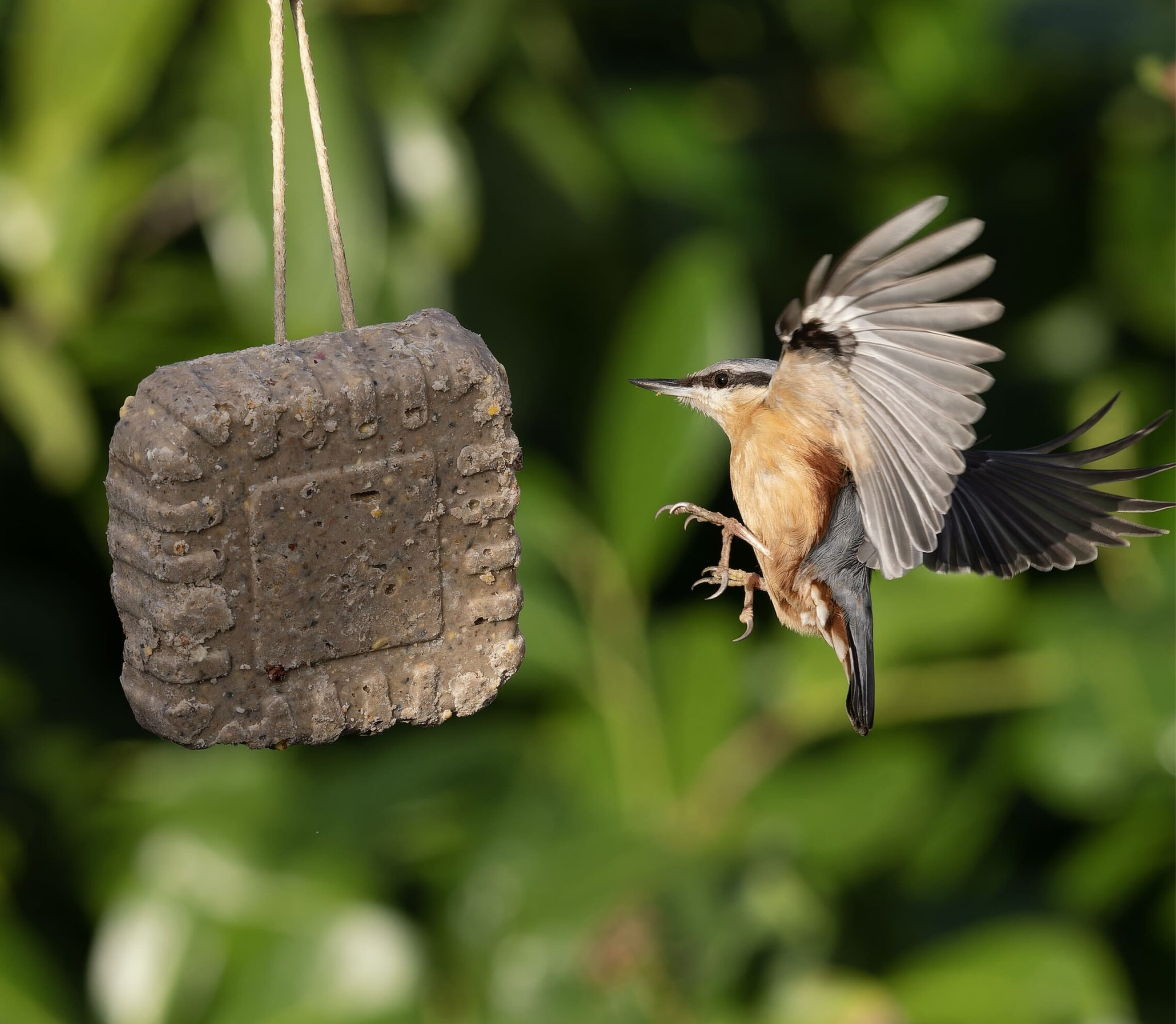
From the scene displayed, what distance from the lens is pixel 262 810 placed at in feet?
11.7

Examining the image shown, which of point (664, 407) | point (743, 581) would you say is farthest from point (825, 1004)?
point (743, 581)

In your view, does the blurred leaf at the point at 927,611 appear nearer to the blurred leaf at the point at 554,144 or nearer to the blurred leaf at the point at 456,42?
the blurred leaf at the point at 554,144

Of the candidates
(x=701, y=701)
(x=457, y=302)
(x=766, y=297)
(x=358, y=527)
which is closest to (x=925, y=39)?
(x=766, y=297)

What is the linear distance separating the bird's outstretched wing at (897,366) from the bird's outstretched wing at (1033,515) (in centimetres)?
33

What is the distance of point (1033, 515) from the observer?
2086 mm

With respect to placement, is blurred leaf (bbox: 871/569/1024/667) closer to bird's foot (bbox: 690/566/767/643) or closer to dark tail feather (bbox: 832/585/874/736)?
dark tail feather (bbox: 832/585/874/736)

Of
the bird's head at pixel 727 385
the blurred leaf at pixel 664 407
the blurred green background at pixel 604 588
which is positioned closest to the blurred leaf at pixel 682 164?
the blurred green background at pixel 604 588

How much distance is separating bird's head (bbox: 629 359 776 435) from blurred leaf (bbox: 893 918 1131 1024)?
6.50 feet

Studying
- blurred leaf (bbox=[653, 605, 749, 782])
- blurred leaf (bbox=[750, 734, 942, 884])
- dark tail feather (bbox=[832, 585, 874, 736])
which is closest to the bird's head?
dark tail feather (bbox=[832, 585, 874, 736])

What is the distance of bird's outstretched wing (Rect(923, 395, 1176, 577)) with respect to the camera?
6.61ft

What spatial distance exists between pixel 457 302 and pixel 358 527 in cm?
199

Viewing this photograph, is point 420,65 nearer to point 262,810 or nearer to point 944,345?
point 262,810

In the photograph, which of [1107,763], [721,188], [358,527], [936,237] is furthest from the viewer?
[721,188]

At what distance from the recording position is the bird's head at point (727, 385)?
190 cm
